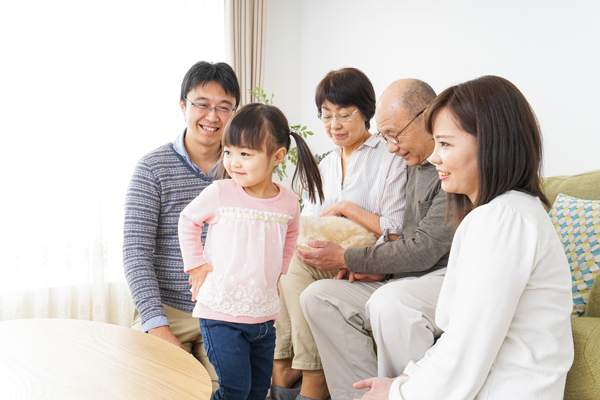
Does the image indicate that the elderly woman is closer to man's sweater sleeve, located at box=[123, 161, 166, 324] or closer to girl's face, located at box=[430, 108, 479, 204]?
man's sweater sleeve, located at box=[123, 161, 166, 324]

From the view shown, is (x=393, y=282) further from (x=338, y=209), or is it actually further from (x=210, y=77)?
(x=210, y=77)

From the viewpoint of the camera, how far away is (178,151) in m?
1.75

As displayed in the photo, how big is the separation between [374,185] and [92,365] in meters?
A: 1.36

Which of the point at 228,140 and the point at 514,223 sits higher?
the point at 228,140

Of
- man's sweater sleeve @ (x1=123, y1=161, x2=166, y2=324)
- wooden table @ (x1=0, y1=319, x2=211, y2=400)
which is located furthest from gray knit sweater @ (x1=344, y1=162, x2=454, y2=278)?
wooden table @ (x1=0, y1=319, x2=211, y2=400)

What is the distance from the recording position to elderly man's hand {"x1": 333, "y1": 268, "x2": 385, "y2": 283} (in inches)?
75.0

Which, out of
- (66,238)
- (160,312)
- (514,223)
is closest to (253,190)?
(160,312)

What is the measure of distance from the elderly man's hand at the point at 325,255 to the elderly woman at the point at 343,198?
125 mm

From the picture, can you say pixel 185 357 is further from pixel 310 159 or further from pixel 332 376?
pixel 332 376

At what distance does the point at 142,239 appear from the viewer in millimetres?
1604

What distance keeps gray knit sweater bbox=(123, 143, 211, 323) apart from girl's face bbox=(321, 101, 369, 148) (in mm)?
690

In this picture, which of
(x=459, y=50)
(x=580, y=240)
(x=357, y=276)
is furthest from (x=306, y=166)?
(x=459, y=50)

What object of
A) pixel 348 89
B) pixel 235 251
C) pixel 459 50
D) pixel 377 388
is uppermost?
pixel 459 50

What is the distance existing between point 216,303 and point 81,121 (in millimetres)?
2242
